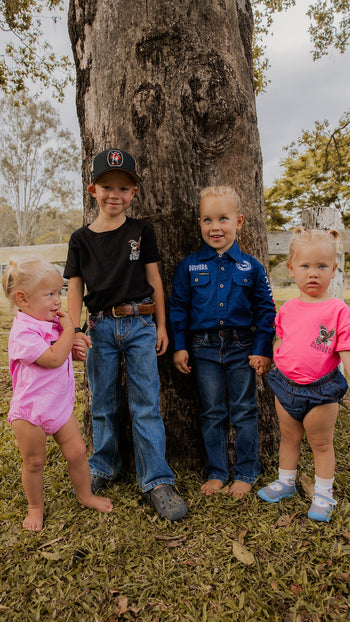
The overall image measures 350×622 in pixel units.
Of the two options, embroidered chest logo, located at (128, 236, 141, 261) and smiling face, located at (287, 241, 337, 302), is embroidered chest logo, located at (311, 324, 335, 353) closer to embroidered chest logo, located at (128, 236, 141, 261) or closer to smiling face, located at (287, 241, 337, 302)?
smiling face, located at (287, 241, 337, 302)

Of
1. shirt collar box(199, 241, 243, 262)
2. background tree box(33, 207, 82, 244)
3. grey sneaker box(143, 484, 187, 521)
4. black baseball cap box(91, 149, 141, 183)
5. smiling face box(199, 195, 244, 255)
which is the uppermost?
background tree box(33, 207, 82, 244)

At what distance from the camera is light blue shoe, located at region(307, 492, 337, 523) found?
8.35 feet

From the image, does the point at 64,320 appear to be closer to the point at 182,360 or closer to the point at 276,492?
the point at 182,360

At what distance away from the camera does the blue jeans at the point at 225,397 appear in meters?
2.89

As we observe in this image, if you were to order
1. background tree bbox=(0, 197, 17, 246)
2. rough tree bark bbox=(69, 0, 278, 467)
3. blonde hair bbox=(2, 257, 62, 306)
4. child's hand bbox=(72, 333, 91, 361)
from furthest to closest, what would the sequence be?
background tree bbox=(0, 197, 17, 246), rough tree bark bbox=(69, 0, 278, 467), child's hand bbox=(72, 333, 91, 361), blonde hair bbox=(2, 257, 62, 306)

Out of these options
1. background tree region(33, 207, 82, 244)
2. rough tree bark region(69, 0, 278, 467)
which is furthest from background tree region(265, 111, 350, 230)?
background tree region(33, 207, 82, 244)

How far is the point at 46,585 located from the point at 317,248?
88.3 inches

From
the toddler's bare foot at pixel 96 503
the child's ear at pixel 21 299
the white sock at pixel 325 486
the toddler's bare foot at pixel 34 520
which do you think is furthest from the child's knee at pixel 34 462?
the white sock at pixel 325 486

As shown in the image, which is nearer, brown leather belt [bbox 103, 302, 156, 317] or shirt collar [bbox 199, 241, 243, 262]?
brown leather belt [bbox 103, 302, 156, 317]

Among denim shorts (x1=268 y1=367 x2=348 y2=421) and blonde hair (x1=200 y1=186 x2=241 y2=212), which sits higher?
blonde hair (x1=200 y1=186 x2=241 y2=212)

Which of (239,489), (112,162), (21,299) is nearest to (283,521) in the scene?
(239,489)

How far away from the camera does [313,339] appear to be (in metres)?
2.51

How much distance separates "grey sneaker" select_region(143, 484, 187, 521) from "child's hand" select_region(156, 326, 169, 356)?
0.84 meters

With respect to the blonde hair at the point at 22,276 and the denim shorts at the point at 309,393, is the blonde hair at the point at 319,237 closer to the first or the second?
the denim shorts at the point at 309,393
